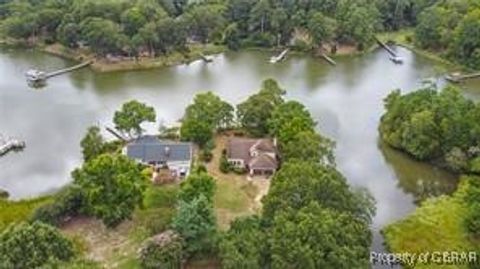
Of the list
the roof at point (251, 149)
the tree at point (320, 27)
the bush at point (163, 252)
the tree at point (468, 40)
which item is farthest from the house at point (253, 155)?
the tree at point (468, 40)

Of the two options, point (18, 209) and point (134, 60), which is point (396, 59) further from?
point (18, 209)

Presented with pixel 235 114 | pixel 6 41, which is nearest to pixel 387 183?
pixel 235 114

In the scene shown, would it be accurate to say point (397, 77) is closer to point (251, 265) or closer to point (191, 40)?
point (191, 40)

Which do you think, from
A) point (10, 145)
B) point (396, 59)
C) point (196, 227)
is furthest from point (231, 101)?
point (196, 227)

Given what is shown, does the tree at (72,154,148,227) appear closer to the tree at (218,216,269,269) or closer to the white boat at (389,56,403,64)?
the tree at (218,216,269,269)

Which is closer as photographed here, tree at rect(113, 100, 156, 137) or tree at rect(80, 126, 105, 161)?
tree at rect(80, 126, 105, 161)

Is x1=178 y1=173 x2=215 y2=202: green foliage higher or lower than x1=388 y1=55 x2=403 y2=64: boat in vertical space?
lower

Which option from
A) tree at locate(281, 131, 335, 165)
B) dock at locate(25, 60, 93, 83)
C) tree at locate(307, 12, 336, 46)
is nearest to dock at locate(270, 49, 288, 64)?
tree at locate(307, 12, 336, 46)
